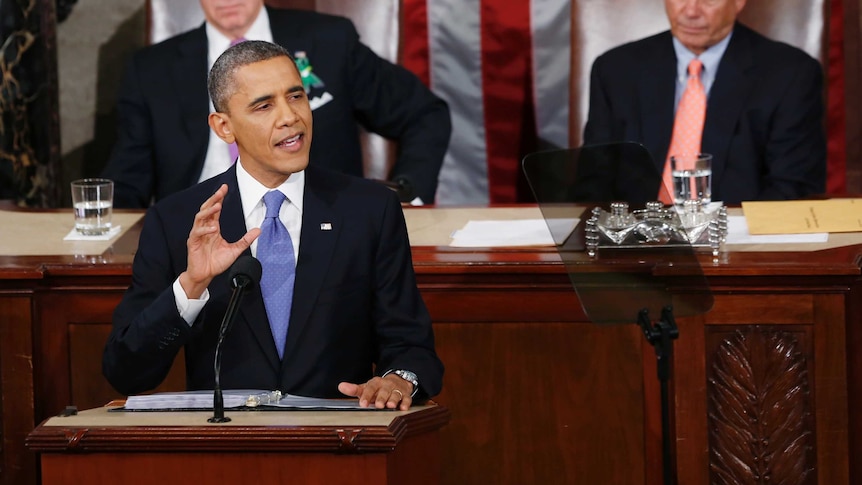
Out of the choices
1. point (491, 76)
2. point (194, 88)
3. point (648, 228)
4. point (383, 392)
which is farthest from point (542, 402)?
point (491, 76)

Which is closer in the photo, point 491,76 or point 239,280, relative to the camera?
point 239,280

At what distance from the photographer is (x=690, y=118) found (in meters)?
4.04

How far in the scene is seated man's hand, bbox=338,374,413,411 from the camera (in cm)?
223

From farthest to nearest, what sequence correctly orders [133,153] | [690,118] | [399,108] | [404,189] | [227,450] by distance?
1. [399,108]
2. [133,153]
3. [690,118]
4. [404,189]
5. [227,450]

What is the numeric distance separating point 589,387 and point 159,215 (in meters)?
0.97

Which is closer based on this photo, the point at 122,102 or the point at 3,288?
the point at 3,288

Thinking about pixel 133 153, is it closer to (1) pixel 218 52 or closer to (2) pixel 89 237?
(1) pixel 218 52

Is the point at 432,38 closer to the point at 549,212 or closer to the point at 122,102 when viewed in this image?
the point at 122,102

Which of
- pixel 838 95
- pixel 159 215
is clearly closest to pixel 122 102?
pixel 159 215

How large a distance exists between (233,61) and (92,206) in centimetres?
97

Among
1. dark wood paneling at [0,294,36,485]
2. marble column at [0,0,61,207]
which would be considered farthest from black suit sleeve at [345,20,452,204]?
dark wood paneling at [0,294,36,485]

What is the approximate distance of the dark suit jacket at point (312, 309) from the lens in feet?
8.22

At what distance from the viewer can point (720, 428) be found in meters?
2.85

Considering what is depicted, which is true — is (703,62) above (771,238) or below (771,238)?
above
